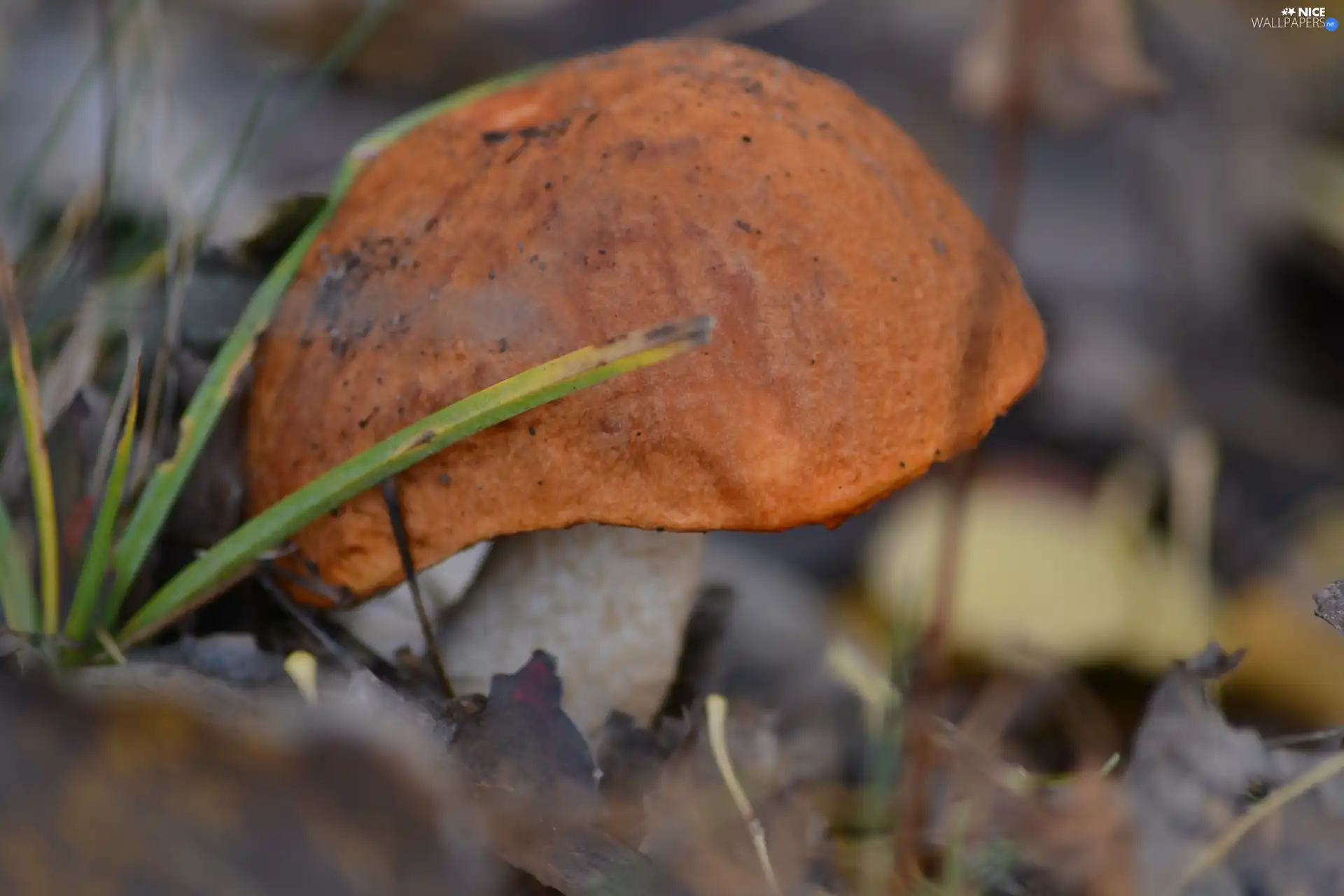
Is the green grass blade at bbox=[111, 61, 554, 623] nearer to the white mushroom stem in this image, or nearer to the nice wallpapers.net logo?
the white mushroom stem

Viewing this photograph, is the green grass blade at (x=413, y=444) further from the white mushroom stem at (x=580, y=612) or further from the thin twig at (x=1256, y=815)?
the thin twig at (x=1256, y=815)

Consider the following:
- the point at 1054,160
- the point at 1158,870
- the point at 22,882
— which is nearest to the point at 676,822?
the point at 1158,870

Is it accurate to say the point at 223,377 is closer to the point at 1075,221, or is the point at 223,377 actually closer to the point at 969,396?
the point at 969,396

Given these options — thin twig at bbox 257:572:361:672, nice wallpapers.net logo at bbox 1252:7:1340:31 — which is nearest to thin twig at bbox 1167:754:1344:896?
thin twig at bbox 257:572:361:672

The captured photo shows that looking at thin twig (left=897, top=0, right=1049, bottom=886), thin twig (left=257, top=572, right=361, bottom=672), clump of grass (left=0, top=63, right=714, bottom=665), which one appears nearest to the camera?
thin twig (left=897, top=0, right=1049, bottom=886)

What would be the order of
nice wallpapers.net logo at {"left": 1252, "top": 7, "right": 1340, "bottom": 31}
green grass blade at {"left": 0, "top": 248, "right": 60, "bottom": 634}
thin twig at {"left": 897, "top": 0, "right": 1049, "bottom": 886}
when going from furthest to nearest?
nice wallpapers.net logo at {"left": 1252, "top": 7, "right": 1340, "bottom": 31} → green grass blade at {"left": 0, "top": 248, "right": 60, "bottom": 634} → thin twig at {"left": 897, "top": 0, "right": 1049, "bottom": 886}

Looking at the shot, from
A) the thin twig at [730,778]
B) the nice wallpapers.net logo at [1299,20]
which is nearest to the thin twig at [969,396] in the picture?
the thin twig at [730,778]

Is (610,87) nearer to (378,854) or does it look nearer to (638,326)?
(638,326)
